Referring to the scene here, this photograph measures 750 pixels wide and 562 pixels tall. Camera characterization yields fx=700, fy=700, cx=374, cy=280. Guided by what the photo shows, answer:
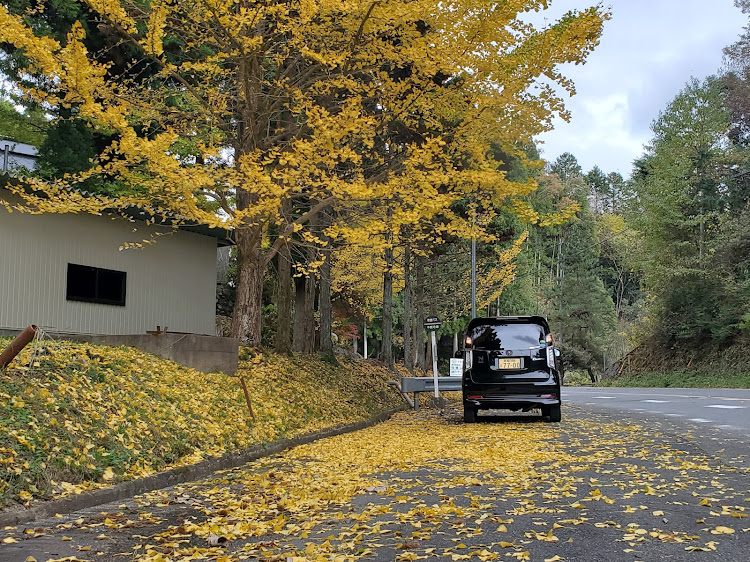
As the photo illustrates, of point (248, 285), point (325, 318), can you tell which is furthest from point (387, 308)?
point (248, 285)

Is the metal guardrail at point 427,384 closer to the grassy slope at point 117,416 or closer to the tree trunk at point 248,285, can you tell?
the grassy slope at point 117,416

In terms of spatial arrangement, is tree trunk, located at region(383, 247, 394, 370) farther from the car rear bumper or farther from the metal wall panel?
the car rear bumper

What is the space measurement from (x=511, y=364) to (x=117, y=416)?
6.79m

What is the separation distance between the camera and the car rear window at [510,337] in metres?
12.1

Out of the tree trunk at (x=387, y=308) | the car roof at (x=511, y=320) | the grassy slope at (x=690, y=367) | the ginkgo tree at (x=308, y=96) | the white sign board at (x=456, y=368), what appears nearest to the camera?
the ginkgo tree at (x=308, y=96)

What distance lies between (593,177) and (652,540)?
94975 mm

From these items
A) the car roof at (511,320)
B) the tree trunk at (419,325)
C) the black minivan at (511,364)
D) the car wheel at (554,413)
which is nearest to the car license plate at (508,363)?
the black minivan at (511,364)

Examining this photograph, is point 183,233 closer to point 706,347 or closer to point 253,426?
point 253,426

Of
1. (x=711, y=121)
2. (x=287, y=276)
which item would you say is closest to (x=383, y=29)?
(x=287, y=276)

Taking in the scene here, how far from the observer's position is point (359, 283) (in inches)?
1062

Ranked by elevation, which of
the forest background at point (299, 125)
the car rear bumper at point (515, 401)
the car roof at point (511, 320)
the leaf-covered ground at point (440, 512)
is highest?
the forest background at point (299, 125)

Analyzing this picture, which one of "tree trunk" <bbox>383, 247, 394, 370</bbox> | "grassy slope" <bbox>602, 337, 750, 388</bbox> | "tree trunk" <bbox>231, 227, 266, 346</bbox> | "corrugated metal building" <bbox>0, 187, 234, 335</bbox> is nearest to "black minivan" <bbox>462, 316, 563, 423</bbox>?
"tree trunk" <bbox>231, 227, 266, 346</bbox>

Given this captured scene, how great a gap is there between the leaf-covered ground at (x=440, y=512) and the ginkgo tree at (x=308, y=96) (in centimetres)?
469

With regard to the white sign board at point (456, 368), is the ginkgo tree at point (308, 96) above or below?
above
